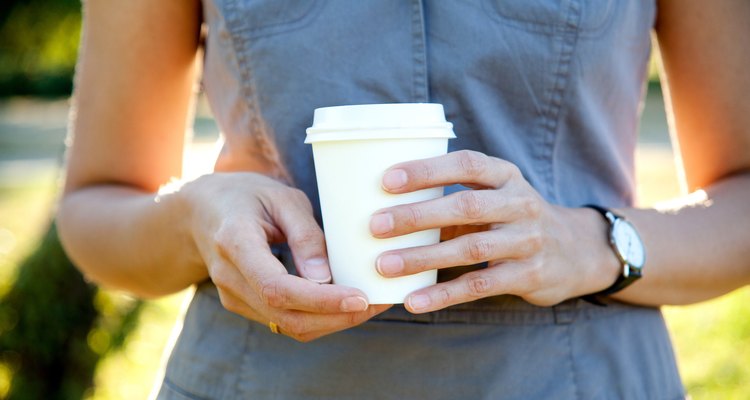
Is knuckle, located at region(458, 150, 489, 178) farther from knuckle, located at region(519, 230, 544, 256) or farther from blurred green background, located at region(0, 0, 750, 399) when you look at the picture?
blurred green background, located at region(0, 0, 750, 399)

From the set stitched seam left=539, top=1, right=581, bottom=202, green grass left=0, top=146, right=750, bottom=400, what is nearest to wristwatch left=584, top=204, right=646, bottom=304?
stitched seam left=539, top=1, right=581, bottom=202

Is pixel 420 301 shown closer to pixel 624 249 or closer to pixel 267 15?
pixel 624 249

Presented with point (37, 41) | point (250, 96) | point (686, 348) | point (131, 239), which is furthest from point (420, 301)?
point (37, 41)

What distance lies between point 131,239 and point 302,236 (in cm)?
54

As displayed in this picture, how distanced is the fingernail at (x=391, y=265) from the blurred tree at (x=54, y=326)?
3.51 metres

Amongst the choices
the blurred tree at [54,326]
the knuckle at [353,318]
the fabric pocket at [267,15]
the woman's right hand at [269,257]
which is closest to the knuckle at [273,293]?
the woman's right hand at [269,257]

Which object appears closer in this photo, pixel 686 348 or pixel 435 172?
pixel 435 172

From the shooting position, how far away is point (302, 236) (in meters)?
1.32

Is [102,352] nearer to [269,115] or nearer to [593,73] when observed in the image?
[269,115]

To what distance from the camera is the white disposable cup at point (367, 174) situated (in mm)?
1267

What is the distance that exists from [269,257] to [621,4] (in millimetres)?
786

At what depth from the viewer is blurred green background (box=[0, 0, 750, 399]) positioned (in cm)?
464

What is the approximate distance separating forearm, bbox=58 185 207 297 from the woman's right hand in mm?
130

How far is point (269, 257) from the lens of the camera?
1.26 m
